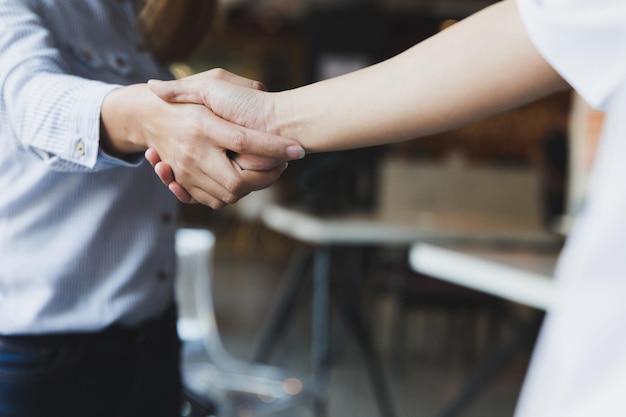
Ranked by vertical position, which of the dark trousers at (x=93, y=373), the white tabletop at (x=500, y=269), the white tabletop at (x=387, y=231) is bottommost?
the white tabletop at (x=387, y=231)

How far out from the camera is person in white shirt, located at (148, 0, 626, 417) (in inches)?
19.5

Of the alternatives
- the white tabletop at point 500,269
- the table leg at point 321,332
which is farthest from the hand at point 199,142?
the table leg at point 321,332

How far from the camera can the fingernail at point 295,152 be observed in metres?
0.82

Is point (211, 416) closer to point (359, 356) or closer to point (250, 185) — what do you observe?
point (250, 185)

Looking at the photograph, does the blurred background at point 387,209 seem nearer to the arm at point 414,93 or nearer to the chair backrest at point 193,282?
the chair backrest at point 193,282

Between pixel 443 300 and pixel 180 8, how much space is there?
3810 millimetres

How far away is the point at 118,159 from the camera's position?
877 mm

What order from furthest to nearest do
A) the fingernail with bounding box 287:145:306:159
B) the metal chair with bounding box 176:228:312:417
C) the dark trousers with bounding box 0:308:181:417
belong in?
the metal chair with bounding box 176:228:312:417 < the dark trousers with bounding box 0:308:181:417 < the fingernail with bounding box 287:145:306:159

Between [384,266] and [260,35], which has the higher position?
[384,266]

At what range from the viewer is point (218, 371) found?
4395 mm

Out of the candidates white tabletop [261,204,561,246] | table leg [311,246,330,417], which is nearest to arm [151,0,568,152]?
white tabletop [261,204,561,246]

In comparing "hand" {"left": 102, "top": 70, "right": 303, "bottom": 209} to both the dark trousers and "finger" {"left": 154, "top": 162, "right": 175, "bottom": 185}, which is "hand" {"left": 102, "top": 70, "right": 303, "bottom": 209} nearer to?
"finger" {"left": 154, "top": 162, "right": 175, "bottom": 185}

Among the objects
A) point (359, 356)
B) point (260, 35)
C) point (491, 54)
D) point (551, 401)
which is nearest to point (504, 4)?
point (491, 54)

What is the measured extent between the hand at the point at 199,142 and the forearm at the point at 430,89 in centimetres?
4
